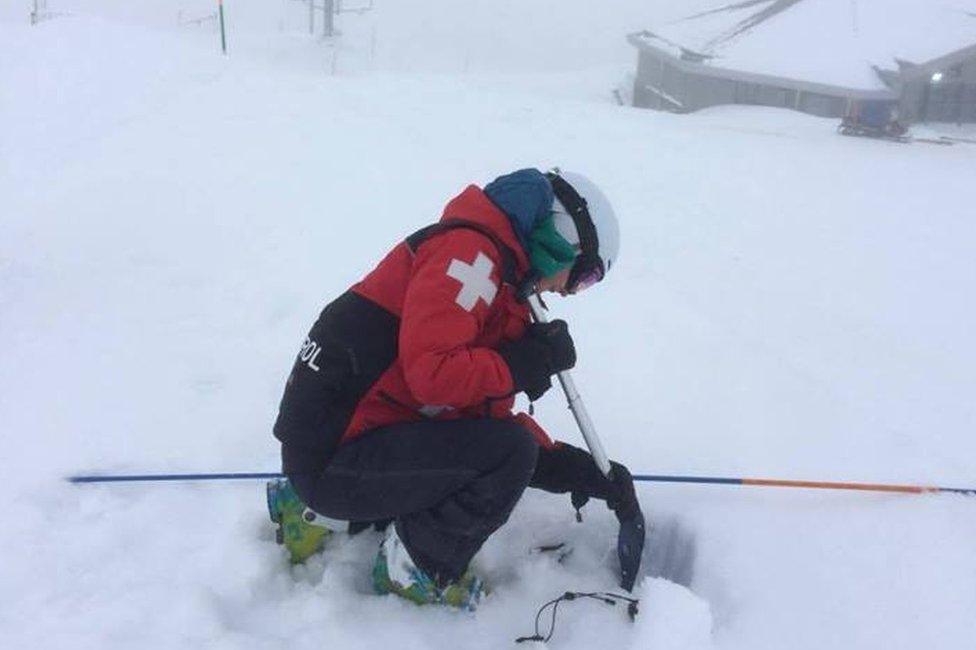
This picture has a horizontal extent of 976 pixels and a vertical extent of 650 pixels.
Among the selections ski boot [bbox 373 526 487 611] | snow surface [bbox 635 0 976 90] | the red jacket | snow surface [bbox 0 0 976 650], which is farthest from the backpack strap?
snow surface [bbox 635 0 976 90]

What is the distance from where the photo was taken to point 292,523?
3.05 metres

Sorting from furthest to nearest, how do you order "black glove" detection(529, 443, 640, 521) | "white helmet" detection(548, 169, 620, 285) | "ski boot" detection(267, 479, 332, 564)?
"black glove" detection(529, 443, 640, 521) → "ski boot" detection(267, 479, 332, 564) → "white helmet" detection(548, 169, 620, 285)

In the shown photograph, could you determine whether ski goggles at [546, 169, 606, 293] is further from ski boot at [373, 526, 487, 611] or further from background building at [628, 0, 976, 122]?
background building at [628, 0, 976, 122]

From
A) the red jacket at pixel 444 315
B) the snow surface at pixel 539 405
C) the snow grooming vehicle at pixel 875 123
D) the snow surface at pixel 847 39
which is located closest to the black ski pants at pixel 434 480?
the red jacket at pixel 444 315

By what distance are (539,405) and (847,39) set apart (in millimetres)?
21583

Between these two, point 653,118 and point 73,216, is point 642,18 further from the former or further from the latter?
point 73,216

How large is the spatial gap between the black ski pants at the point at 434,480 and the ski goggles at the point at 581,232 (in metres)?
0.55

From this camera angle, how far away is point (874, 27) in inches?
883

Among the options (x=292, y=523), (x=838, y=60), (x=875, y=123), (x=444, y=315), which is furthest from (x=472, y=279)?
(x=838, y=60)

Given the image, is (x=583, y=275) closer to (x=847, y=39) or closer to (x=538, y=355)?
(x=538, y=355)

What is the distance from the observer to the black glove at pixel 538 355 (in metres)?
2.77

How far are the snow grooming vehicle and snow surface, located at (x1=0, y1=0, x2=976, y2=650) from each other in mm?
4407

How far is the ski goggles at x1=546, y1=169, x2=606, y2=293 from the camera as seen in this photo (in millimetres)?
2723

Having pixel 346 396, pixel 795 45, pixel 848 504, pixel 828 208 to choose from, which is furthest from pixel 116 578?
pixel 795 45
